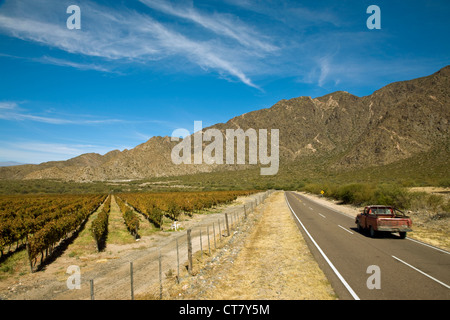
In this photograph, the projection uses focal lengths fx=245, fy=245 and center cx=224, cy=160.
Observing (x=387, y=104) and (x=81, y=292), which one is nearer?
(x=81, y=292)

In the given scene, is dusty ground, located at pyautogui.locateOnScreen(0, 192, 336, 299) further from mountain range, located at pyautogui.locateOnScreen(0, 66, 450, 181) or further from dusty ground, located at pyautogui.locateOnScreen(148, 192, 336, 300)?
mountain range, located at pyautogui.locateOnScreen(0, 66, 450, 181)

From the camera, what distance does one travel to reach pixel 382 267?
867 centimetres

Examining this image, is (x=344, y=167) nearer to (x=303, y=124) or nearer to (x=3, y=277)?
(x=303, y=124)

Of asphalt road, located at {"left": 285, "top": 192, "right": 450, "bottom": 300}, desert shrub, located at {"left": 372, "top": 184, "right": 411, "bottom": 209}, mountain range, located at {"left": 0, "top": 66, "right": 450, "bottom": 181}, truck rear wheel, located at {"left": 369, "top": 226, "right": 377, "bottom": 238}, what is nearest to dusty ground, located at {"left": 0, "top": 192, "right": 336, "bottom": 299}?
asphalt road, located at {"left": 285, "top": 192, "right": 450, "bottom": 300}

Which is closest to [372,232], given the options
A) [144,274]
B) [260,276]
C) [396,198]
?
[260,276]

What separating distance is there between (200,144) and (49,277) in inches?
6012

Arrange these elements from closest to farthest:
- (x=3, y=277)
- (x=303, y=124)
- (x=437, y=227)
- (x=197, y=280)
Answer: (x=197, y=280) → (x=3, y=277) → (x=437, y=227) → (x=303, y=124)

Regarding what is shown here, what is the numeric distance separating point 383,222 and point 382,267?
538 cm

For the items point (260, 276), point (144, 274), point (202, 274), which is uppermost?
point (260, 276)

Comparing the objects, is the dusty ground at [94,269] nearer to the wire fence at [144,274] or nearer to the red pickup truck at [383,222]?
the wire fence at [144,274]

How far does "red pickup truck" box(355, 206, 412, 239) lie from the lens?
13009mm

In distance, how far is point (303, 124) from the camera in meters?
Result: 160

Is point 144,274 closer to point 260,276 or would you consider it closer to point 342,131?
Result: point 260,276
